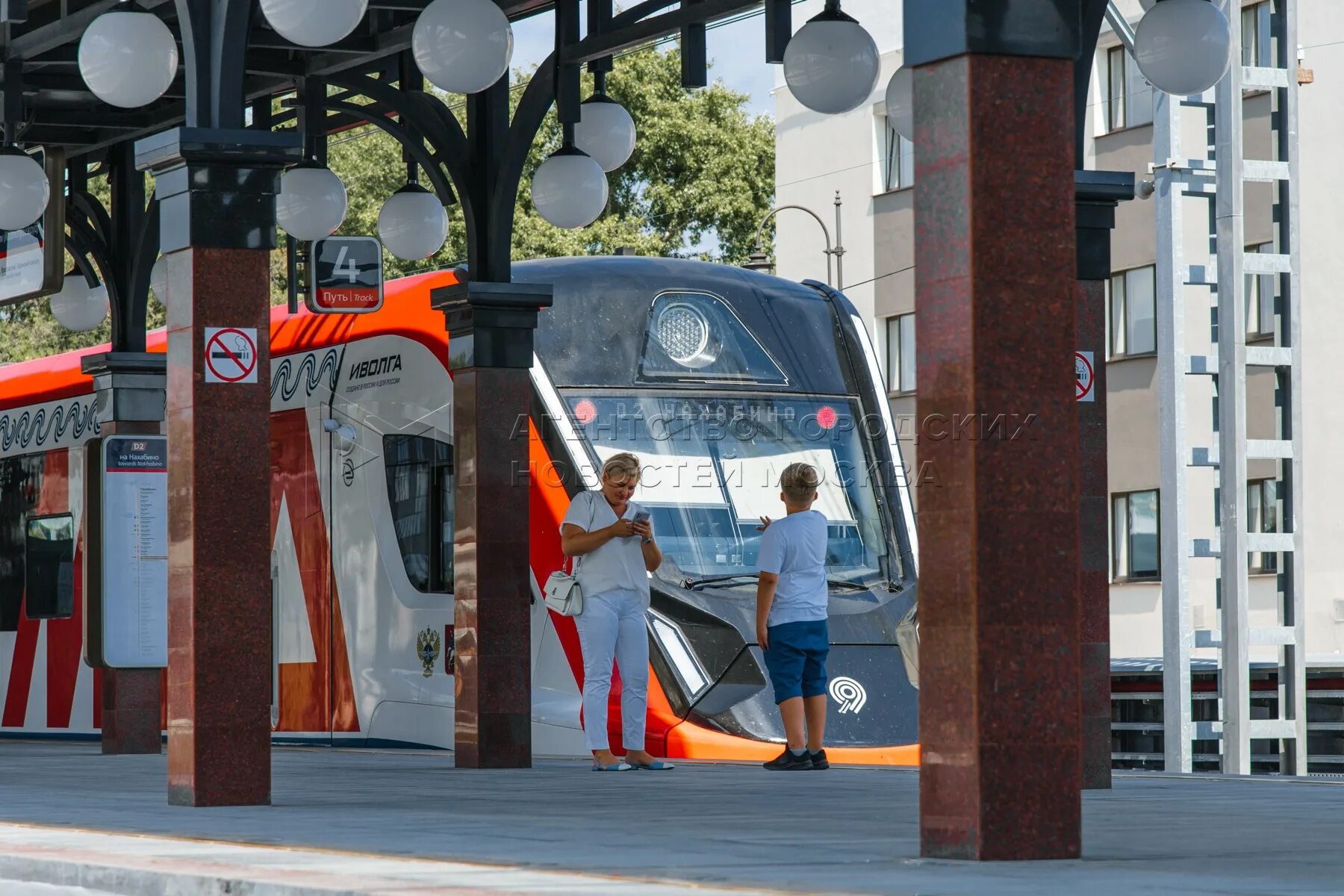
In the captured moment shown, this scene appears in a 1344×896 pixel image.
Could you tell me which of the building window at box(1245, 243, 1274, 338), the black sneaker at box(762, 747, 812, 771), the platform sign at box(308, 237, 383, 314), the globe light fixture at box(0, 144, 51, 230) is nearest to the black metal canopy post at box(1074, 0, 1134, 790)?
the black sneaker at box(762, 747, 812, 771)

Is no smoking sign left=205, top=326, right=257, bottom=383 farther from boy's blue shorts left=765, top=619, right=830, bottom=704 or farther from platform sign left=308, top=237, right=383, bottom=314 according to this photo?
platform sign left=308, top=237, right=383, bottom=314

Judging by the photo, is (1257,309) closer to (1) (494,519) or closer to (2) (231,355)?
(1) (494,519)

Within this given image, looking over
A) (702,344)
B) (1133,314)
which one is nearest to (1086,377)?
(702,344)

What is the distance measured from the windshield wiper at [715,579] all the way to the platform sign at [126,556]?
10.4 ft

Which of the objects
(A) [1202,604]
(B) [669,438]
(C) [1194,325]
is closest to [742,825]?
(B) [669,438]

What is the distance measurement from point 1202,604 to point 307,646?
1822 centimetres

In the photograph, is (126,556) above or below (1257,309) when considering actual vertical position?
below

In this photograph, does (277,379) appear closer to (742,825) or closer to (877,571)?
(877,571)

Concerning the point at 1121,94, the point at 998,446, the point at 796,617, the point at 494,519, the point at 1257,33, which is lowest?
the point at 796,617

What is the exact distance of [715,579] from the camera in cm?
1450

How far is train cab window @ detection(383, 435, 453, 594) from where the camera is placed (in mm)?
15508

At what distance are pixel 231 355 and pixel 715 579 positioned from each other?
4.91m

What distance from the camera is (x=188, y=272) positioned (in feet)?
33.9

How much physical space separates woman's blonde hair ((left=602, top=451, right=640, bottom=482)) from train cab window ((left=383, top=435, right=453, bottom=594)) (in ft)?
9.41
